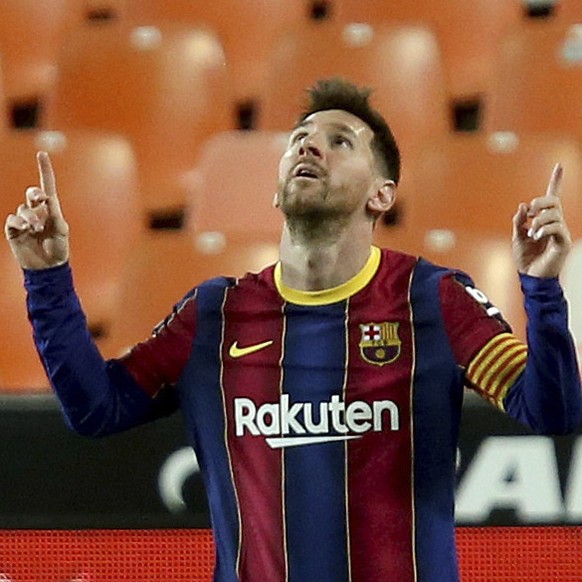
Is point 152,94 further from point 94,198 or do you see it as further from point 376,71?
point 376,71

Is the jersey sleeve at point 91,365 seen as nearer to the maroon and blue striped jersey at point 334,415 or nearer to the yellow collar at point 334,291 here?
the maroon and blue striped jersey at point 334,415

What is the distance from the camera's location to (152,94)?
11.3 feet

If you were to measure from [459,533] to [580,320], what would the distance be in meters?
0.62

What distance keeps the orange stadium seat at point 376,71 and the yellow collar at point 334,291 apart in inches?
48.4

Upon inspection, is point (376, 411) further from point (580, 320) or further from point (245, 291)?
point (580, 320)

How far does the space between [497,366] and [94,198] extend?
4.70 ft

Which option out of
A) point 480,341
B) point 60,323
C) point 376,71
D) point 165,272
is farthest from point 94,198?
point 480,341

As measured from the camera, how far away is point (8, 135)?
10.9ft

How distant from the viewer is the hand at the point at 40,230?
6.34 feet

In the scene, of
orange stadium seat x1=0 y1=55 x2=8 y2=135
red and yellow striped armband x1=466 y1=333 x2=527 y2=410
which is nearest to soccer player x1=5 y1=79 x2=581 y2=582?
red and yellow striped armband x1=466 y1=333 x2=527 y2=410

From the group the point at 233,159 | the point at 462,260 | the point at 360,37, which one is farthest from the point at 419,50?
the point at 462,260

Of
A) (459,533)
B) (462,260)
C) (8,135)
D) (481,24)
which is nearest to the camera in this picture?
(459,533)

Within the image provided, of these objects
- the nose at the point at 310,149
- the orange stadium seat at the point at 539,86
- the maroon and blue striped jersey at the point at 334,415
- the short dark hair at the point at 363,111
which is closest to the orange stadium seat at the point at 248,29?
the orange stadium seat at the point at 539,86

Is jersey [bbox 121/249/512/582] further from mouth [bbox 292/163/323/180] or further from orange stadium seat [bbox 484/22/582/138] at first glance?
orange stadium seat [bbox 484/22/582/138]
